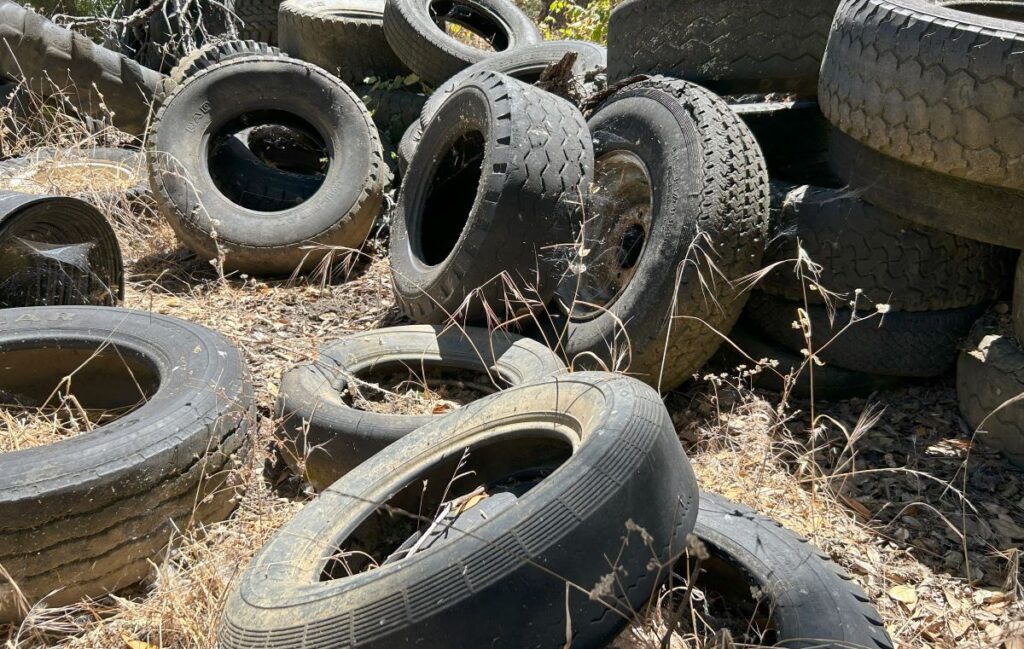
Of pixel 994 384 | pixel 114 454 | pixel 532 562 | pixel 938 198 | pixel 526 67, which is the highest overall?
pixel 938 198

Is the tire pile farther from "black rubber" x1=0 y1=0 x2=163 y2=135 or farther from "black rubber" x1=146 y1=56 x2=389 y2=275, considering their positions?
"black rubber" x1=0 y1=0 x2=163 y2=135

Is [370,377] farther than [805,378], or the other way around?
[370,377]

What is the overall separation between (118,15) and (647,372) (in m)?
7.64

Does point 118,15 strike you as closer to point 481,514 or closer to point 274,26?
point 274,26

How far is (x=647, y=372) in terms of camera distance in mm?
3604

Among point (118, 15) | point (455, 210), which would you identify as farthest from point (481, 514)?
point (118, 15)

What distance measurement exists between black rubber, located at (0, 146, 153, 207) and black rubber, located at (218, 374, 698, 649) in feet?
12.6

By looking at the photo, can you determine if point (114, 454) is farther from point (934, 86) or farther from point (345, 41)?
point (345, 41)

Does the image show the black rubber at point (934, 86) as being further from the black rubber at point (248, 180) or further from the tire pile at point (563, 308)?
the black rubber at point (248, 180)

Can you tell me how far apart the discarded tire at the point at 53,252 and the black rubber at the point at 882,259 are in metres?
3.16

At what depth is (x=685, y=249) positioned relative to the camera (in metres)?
3.50

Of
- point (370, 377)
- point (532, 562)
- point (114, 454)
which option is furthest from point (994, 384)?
point (114, 454)

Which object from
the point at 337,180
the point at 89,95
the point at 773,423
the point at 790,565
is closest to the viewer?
the point at 790,565

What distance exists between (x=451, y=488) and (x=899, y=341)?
1.97m
